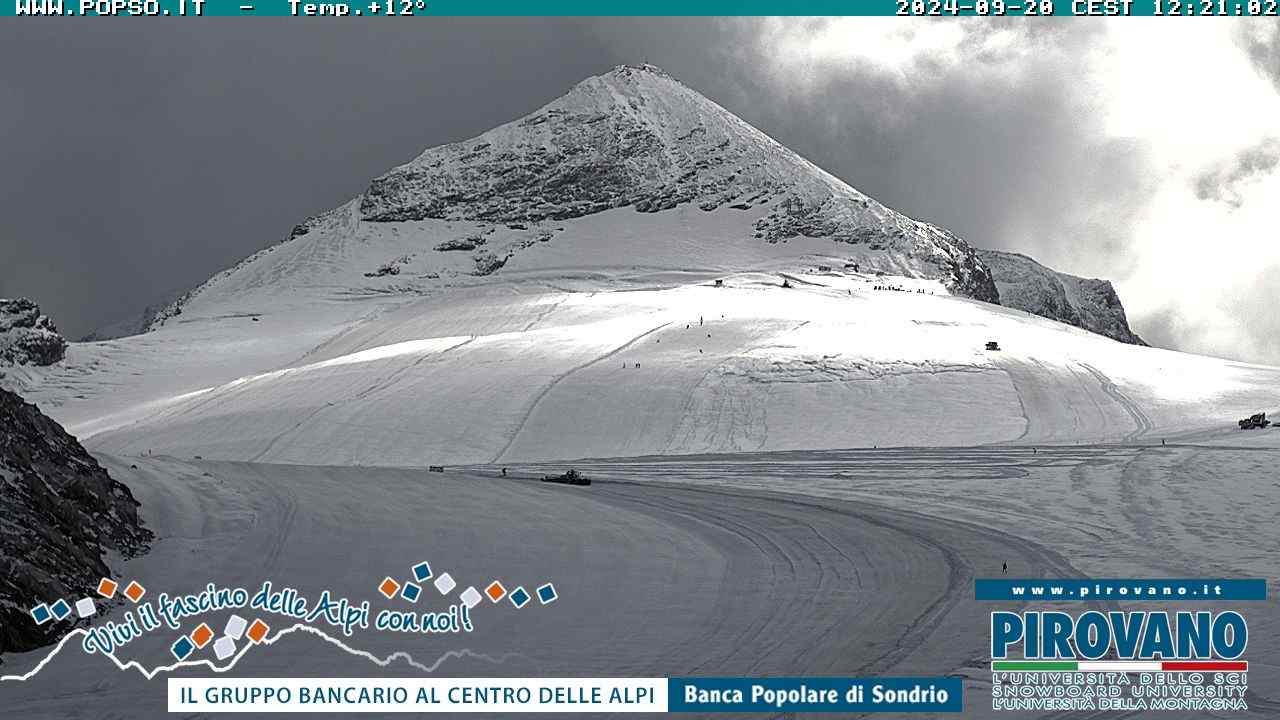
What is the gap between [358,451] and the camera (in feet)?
137

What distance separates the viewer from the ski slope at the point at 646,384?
4209 centimetres

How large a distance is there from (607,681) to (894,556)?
24.9 ft

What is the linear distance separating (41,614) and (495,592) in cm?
535

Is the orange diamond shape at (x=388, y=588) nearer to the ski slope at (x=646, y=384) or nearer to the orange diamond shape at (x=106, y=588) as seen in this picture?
the orange diamond shape at (x=106, y=588)

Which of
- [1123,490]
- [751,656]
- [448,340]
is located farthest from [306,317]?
[751,656]

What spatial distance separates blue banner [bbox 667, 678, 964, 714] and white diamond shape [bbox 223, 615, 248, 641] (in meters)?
4.99

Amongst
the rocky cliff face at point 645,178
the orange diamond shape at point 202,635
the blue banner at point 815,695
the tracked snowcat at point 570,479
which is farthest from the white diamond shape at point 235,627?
the rocky cliff face at point 645,178

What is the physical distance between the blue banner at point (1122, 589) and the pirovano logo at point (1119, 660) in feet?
2.47

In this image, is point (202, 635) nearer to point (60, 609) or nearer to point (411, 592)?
point (60, 609)

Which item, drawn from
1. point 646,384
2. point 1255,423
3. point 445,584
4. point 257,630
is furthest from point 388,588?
point 1255,423

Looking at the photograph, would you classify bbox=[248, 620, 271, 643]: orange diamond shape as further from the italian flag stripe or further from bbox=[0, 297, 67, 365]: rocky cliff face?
bbox=[0, 297, 67, 365]: rocky cliff face

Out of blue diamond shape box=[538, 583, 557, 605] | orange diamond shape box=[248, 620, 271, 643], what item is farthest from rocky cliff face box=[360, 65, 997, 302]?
orange diamond shape box=[248, 620, 271, 643]

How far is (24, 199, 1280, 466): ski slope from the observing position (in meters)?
42.1

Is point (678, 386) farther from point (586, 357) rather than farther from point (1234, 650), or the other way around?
point (1234, 650)
